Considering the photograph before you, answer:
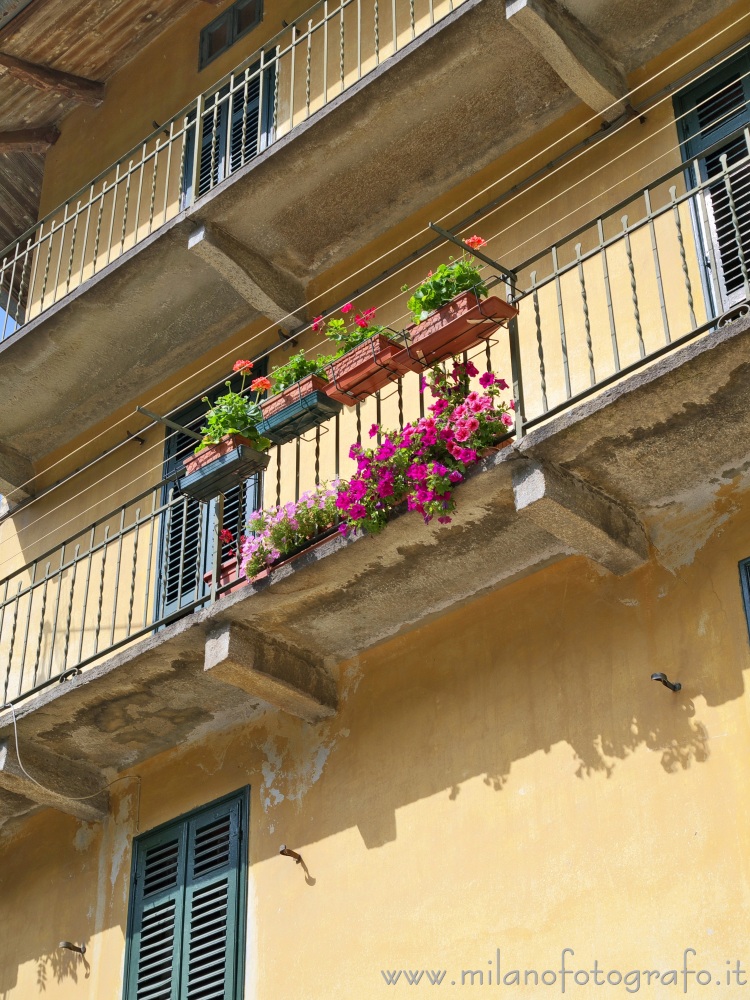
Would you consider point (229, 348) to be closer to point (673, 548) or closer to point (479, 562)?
point (479, 562)

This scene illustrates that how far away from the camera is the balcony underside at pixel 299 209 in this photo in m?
10.1

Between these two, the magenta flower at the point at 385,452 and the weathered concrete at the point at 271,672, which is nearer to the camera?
the magenta flower at the point at 385,452

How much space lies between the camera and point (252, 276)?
36.9 feet

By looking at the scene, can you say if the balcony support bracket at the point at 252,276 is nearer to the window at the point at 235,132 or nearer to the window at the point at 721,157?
the window at the point at 235,132

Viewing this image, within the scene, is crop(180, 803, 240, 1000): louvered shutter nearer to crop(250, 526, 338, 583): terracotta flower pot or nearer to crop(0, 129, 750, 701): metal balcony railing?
crop(0, 129, 750, 701): metal balcony railing

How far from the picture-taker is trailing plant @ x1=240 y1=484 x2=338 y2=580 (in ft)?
29.2

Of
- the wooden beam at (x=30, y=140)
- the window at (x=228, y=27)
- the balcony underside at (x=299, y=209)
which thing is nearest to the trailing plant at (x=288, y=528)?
the balcony underside at (x=299, y=209)

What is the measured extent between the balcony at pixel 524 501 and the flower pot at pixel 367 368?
24 cm

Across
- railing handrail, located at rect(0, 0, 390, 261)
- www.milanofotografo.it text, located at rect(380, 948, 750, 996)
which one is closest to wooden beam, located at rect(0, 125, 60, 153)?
railing handrail, located at rect(0, 0, 390, 261)

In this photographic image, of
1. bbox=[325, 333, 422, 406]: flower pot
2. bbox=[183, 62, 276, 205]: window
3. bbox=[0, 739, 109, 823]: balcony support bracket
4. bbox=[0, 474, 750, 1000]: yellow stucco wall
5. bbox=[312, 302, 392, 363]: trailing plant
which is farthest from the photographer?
bbox=[183, 62, 276, 205]: window

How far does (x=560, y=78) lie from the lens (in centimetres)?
1007

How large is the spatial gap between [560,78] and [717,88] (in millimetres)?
1097

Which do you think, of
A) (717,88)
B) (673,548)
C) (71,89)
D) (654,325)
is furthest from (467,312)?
(71,89)

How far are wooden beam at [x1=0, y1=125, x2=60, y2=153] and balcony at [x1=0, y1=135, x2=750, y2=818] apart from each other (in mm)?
5528
